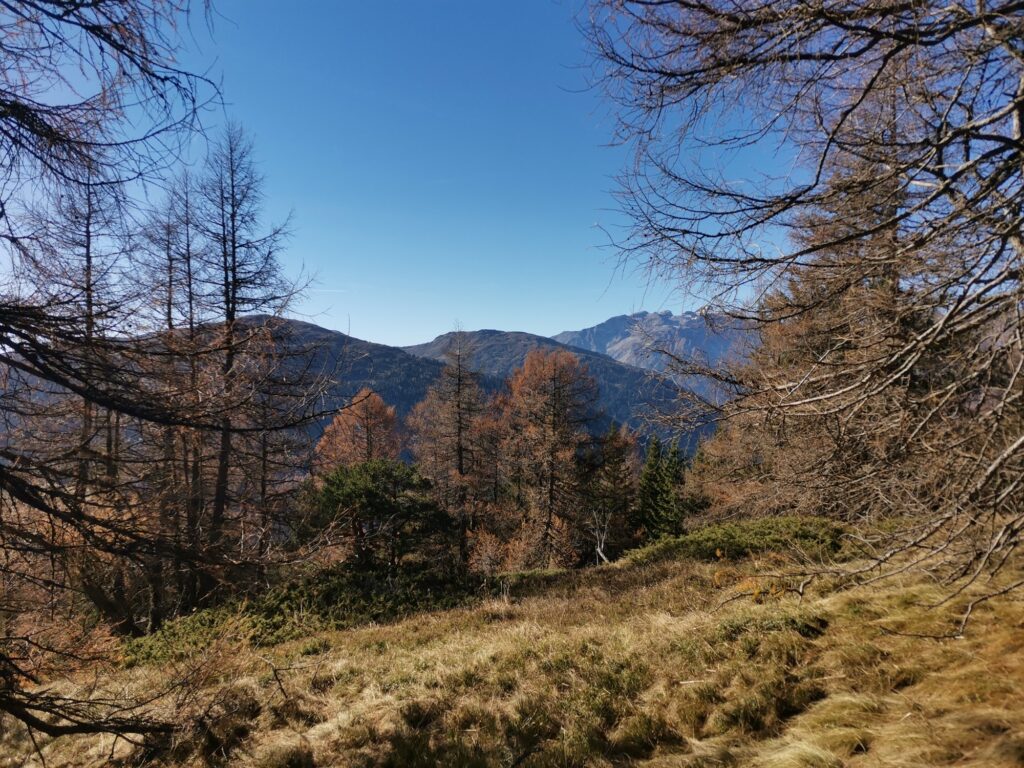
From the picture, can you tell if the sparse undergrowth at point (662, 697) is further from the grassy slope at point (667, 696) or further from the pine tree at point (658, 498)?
the pine tree at point (658, 498)

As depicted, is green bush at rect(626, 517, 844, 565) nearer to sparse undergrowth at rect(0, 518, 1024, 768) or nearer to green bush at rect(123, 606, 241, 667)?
sparse undergrowth at rect(0, 518, 1024, 768)

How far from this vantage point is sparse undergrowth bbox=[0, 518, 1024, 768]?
2.71 metres

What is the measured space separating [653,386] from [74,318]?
4.31 meters

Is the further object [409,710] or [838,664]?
[409,710]

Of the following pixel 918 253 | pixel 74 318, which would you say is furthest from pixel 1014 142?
pixel 74 318

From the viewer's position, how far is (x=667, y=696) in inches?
154

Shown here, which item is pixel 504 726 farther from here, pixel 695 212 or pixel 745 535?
pixel 745 535

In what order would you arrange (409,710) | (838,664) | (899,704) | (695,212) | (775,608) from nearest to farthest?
1. (695,212)
2. (899,704)
3. (838,664)
4. (409,710)
5. (775,608)

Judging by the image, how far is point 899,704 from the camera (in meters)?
2.85

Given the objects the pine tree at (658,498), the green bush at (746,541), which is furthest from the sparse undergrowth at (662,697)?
the pine tree at (658,498)

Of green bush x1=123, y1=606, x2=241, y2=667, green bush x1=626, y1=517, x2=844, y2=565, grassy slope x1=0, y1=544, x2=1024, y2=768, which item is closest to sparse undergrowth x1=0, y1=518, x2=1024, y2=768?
grassy slope x1=0, y1=544, x2=1024, y2=768

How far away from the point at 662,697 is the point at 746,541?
26.5ft

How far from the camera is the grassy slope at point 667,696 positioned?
8.86 feet

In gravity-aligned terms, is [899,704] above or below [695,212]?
below
